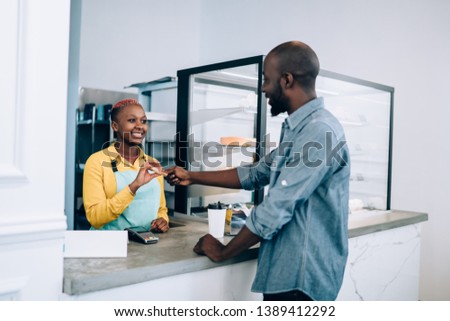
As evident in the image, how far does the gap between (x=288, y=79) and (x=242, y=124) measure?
1090 mm

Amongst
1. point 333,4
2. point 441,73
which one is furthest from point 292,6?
point 441,73

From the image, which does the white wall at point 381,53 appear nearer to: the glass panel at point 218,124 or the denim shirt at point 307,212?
the glass panel at point 218,124

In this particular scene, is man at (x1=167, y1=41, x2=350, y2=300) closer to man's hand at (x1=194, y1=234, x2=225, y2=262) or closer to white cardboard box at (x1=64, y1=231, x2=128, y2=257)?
man's hand at (x1=194, y1=234, x2=225, y2=262)

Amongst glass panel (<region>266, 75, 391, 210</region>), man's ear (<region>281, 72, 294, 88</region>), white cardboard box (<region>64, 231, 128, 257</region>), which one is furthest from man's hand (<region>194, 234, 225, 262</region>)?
glass panel (<region>266, 75, 391, 210</region>)

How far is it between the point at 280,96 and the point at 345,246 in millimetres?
617

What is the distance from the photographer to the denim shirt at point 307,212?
1467 mm

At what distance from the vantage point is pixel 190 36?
6.14 m

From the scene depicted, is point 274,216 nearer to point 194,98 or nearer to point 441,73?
point 194,98

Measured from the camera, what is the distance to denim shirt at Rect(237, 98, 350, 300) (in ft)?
4.81

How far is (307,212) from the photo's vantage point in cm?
152

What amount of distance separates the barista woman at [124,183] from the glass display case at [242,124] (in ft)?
1.34

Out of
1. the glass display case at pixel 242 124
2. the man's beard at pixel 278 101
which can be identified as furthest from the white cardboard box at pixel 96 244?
the glass display case at pixel 242 124

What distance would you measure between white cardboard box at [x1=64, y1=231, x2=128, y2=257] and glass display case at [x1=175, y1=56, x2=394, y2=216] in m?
0.95
